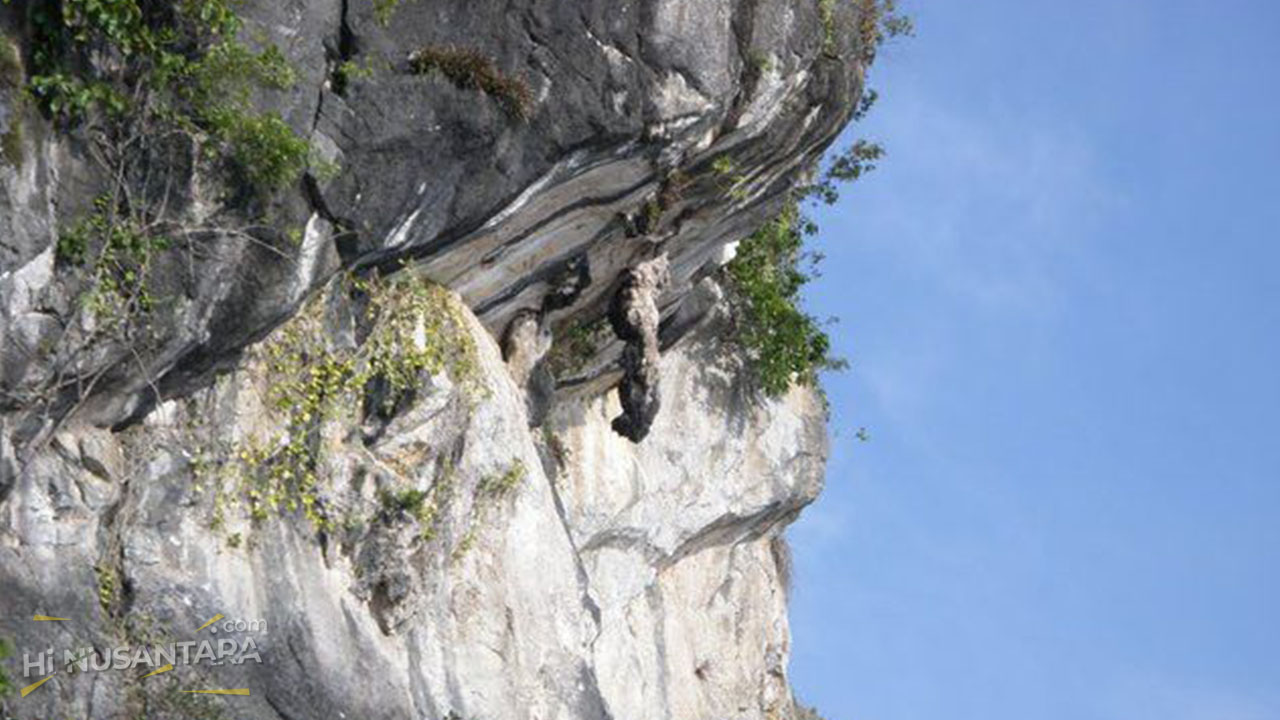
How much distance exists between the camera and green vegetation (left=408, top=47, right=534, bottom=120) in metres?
19.0

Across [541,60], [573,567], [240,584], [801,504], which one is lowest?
[240,584]

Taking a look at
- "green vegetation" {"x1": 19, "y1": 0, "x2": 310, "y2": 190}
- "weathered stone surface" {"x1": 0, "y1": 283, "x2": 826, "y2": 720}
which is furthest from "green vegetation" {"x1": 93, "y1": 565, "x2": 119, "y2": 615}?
"green vegetation" {"x1": 19, "y1": 0, "x2": 310, "y2": 190}

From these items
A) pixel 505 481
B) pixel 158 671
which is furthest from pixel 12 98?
pixel 505 481

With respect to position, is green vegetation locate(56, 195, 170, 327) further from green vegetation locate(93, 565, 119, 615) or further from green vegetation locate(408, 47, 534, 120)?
green vegetation locate(408, 47, 534, 120)

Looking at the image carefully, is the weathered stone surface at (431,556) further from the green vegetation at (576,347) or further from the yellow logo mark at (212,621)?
the green vegetation at (576,347)

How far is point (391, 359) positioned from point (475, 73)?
225 centimetres

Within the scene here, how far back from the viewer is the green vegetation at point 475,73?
19.0m

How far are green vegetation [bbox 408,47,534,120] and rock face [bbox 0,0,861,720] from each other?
0.17 ft

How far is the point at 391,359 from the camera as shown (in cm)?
2008

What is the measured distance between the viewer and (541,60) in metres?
19.5

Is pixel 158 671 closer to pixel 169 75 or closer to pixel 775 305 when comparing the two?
pixel 169 75

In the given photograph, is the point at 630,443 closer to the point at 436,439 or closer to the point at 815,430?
the point at 815,430

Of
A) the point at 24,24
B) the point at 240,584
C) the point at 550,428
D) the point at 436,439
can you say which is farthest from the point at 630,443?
the point at 24,24

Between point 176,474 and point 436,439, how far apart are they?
8.40 feet
